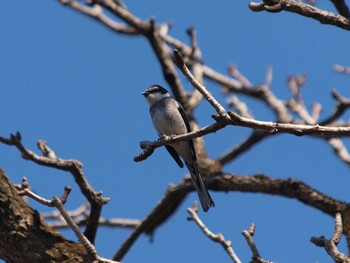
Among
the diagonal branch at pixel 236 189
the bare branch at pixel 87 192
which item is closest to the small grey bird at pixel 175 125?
the diagonal branch at pixel 236 189

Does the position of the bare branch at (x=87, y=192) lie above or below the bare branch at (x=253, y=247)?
above

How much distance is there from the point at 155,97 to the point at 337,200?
292cm

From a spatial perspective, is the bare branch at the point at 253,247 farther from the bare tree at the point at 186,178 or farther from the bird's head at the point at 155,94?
the bird's head at the point at 155,94

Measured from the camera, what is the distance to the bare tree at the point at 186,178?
13.1 feet

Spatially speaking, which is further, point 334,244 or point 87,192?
point 87,192

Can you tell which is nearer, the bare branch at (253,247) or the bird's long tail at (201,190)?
the bare branch at (253,247)

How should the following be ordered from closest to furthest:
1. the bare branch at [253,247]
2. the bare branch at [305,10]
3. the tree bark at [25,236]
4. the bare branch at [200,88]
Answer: the bare branch at [200,88], the bare branch at [253,247], the tree bark at [25,236], the bare branch at [305,10]

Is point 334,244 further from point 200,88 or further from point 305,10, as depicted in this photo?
point 305,10

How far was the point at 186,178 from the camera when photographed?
740 centimetres

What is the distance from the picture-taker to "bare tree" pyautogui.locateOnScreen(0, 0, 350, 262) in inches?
157

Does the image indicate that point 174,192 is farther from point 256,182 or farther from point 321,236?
point 321,236

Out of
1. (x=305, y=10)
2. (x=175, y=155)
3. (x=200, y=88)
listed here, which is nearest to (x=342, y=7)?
(x=305, y=10)

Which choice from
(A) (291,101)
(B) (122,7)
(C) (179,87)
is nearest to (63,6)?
(B) (122,7)

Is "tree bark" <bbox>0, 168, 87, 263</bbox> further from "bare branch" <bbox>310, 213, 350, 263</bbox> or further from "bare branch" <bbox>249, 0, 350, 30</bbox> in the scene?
"bare branch" <bbox>249, 0, 350, 30</bbox>
